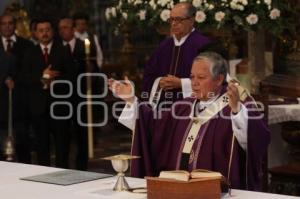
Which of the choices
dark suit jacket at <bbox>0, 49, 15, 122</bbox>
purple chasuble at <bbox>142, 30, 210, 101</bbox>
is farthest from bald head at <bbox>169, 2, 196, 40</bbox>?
dark suit jacket at <bbox>0, 49, 15, 122</bbox>

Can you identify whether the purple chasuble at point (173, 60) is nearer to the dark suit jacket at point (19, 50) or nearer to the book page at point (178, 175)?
the dark suit jacket at point (19, 50)

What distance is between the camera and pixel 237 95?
4.32 metres

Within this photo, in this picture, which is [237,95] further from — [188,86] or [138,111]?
[188,86]

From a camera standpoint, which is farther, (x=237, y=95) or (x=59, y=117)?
(x=59, y=117)

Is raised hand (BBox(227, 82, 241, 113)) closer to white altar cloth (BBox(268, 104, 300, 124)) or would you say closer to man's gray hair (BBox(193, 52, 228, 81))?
man's gray hair (BBox(193, 52, 228, 81))

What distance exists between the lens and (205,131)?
16.1ft

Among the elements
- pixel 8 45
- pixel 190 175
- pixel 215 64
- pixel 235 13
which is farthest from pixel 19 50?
pixel 190 175

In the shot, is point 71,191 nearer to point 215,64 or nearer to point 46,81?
point 215,64

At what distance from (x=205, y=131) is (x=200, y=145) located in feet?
0.30

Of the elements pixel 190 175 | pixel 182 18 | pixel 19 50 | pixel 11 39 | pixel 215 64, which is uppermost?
pixel 182 18

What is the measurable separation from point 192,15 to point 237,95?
2.23 metres

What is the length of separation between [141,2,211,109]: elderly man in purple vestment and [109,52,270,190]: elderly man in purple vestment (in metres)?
1.22

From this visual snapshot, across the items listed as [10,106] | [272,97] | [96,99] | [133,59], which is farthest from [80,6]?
[272,97]

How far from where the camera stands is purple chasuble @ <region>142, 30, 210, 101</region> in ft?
22.0
